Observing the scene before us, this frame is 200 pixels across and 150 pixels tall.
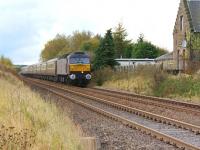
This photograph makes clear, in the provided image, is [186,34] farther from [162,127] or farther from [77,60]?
[162,127]

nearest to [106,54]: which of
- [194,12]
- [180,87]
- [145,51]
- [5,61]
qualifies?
[194,12]

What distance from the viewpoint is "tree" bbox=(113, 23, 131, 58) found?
106812mm

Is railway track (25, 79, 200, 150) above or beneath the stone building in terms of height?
beneath

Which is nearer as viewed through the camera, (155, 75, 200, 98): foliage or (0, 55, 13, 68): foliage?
(155, 75, 200, 98): foliage

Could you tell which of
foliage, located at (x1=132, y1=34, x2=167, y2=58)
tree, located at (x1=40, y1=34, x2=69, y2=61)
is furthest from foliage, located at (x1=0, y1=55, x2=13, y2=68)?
foliage, located at (x1=132, y1=34, x2=167, y2=58)

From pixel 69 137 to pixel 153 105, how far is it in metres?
15.1

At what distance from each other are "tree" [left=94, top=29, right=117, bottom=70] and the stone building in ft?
22.1

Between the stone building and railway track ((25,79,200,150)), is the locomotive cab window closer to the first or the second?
the stone building

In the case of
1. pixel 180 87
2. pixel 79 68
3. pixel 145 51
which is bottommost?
A: pixel 180 87

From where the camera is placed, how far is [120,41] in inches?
4252

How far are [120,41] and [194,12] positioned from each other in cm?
5056

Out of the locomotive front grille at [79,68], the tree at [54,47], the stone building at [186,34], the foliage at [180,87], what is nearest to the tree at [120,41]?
the tree at [54,47]

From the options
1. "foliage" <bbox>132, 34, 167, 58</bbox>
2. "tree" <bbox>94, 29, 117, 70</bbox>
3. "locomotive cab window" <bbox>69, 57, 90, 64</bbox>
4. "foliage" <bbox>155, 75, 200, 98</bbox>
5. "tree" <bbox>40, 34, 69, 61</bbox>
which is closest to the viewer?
"foliage" <bbox>155, 75, 200, 98</bbox>

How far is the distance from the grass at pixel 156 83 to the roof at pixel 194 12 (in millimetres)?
10385
